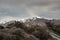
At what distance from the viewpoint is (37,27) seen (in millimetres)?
37125

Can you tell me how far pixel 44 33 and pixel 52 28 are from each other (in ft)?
24.8

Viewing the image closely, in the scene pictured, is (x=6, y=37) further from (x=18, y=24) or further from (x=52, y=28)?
(x=52, y=28)

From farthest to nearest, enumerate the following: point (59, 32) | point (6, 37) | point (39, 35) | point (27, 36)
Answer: point (59, 32) → point (39, 35) → point (27, 36) → point (6, 37)

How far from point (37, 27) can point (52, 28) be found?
474 cm

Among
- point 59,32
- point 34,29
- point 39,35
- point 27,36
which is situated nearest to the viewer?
point 27,36

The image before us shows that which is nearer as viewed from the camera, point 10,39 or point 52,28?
point 10,39

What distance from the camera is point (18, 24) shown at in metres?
36.3

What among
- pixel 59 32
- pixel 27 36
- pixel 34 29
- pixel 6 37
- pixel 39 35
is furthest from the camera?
pixel 59 32

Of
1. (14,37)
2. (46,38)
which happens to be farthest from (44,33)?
(14,37)

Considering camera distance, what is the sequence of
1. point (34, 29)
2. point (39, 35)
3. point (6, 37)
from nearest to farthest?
1. point (6, 37)
2. point (39, 35)
3. point (34, 29)

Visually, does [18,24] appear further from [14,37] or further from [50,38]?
[14,37]

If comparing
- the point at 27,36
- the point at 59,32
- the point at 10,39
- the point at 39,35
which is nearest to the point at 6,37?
the point at 10,39

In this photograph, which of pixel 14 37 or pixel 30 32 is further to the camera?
pixel 30 32

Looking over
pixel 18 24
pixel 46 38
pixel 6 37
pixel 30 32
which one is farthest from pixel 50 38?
pixel 6 37
